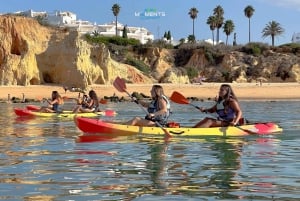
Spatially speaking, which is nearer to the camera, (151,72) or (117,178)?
(117,178)

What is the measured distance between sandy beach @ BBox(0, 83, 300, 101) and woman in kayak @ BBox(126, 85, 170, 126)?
83.5 ft

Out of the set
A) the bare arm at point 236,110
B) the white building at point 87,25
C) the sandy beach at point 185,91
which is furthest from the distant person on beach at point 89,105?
the white building at point 87,25

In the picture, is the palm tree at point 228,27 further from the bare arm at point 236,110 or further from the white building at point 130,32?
the bare arm at point 236,110

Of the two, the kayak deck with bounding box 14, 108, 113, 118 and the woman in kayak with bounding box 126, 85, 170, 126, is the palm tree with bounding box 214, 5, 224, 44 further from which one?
the woman in kayak with bounding box 126, 85, 170, 126

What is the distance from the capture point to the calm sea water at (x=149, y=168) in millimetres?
7223

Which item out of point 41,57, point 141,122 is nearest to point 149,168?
point 141,122

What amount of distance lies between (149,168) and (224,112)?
5265mm

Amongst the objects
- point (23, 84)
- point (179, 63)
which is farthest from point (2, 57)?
point (179, 63)

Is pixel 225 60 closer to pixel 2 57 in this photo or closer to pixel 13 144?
pixel 2 57

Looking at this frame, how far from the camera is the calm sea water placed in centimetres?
722

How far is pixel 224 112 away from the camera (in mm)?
14172

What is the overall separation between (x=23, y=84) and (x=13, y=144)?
30.4 metres

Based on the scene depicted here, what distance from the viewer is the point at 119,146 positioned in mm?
12477

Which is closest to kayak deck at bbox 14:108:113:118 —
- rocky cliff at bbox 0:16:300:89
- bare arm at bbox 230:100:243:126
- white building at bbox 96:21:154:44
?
bare arm at bbox 230:100:243:126
